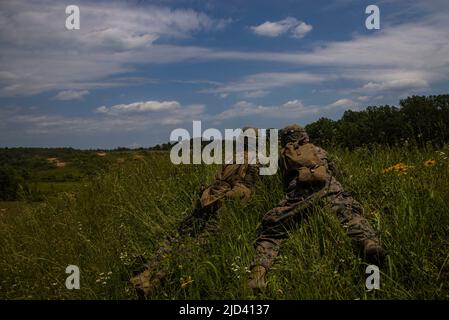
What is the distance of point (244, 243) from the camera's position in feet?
Answer: 15.9

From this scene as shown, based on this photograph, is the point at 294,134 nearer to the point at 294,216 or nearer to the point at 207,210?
the point at 294,216

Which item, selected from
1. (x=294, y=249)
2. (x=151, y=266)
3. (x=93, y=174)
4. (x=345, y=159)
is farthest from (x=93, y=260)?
(x=93, y=174)

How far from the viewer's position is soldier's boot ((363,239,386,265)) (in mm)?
3965

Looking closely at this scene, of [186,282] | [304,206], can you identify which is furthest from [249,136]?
[186,282]

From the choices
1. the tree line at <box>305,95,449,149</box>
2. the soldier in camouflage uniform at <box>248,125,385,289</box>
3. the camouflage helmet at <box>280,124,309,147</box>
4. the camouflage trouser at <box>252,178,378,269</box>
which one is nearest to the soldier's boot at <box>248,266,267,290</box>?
the soldier in camouflage uniform at <box>248,125,385,289</box>

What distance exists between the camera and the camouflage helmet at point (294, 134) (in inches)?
Result: 231

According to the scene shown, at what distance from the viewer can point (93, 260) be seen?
5.47 meters

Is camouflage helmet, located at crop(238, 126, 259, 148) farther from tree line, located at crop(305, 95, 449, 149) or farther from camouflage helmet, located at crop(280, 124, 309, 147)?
tree line, located at crop(305, 95, 449, 149)

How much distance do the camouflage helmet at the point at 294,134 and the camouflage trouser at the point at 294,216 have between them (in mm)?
929

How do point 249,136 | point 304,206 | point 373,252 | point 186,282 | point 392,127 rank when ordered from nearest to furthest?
point 373,252, point 186,282, point 304,206, point 249,136, point 392,127

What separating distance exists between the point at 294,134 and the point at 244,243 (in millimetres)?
1805

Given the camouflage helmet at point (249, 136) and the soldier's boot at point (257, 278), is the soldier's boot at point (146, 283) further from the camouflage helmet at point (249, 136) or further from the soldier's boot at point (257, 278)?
the camouflage helmet at point (249, 136)

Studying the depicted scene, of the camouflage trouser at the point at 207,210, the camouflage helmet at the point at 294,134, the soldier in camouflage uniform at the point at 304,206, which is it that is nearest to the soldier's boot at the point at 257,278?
the soldier in camouflage uniform at the point at 304,206

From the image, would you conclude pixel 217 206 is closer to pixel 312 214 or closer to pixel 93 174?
pixel 312 214
